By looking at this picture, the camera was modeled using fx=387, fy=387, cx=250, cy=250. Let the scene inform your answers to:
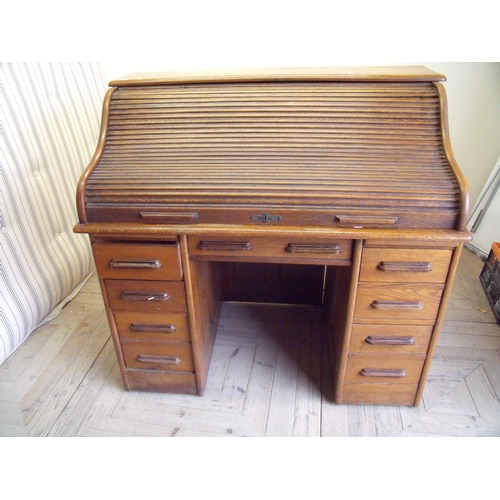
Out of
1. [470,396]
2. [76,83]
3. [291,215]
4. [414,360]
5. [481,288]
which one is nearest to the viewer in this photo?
[291,215]

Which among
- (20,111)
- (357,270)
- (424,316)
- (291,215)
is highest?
(20,111)

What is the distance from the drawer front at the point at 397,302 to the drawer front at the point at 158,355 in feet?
2.28

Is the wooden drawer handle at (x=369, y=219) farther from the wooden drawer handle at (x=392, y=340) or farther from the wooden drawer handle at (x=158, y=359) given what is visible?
the wooden drawer handle at (x=158, y=359)

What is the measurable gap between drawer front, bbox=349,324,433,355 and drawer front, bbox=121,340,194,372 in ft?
2.16

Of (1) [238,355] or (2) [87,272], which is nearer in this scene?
(1) [238,355]

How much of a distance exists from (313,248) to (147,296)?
2.06 feet

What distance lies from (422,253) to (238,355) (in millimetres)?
1020

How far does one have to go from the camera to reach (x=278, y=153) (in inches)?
51.4

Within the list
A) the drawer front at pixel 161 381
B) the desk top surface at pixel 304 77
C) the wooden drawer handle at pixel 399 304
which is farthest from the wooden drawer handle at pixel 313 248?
the drawer front at pixel 161 381

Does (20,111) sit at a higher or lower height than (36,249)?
higher

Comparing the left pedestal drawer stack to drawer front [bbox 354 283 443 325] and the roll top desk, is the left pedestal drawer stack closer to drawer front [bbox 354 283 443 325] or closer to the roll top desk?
the roll top desk

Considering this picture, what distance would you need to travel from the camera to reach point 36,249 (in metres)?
1.98

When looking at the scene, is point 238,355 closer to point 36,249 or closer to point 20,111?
point 36,249

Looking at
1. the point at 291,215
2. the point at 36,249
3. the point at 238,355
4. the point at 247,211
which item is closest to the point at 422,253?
the point at 291,215
